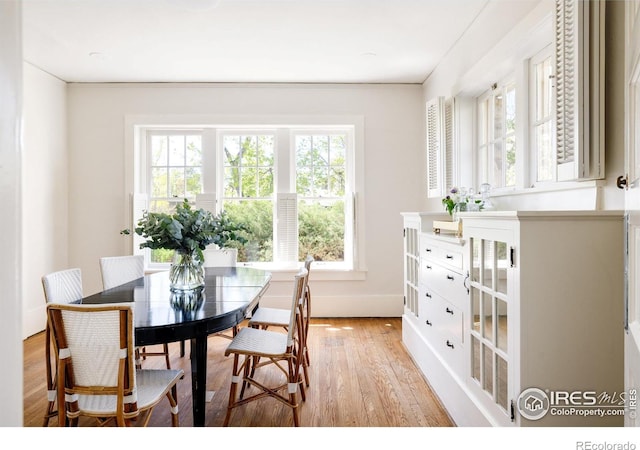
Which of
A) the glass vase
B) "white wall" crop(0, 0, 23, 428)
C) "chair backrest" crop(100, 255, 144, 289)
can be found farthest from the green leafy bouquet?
"white wall" crop(0, 0, 23, 428)

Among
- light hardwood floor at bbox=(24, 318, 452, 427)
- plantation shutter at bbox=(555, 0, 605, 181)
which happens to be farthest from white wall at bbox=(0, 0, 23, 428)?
plantation shutter at bbox=(555, 0, 605, 181)

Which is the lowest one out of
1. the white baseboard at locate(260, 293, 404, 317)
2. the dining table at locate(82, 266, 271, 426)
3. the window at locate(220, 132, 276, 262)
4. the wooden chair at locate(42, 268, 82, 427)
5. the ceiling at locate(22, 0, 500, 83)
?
the white baseboard at locate(260, 293, 404, 317)

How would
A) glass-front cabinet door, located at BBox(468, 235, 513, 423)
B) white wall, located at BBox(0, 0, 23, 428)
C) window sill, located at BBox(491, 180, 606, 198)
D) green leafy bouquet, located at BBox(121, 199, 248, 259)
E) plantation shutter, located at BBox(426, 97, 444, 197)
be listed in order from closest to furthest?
1. white wall, located at BBox(0, 0, 23, 428)
2. glass-front cabinet door, located at BBox(468, 235, 513, 423)
3. window sill, located at BBox(491, 180, 606, 198)
4. green leafy bouquet, located at BBox(121, 199, 248, 259)
5. plantation shutter, located at BBox(426, 97, 444, 197)

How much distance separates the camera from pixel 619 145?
1.73 metres

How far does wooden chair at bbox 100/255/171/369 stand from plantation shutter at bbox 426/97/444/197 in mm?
2820

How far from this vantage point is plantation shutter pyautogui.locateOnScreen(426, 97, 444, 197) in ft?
12.7

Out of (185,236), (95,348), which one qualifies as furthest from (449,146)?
(95,348)

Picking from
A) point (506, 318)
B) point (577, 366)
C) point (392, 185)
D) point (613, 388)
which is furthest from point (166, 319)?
point (392, 185)

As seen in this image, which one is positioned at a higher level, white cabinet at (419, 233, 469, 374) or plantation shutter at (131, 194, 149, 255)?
plantation shutter at (131, 194, 149, 255)

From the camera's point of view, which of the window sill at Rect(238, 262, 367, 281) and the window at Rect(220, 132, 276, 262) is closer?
the window sill at Rect(238, 262, 367, 281)

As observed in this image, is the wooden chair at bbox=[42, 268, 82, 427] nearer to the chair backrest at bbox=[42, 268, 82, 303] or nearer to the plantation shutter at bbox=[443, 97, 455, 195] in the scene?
the chair backrest at bbox=[42, 268, 82, 303]

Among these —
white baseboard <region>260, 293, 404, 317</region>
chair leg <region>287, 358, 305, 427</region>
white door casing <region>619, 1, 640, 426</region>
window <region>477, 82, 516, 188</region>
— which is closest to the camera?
white door casing <region>619, 1, 640, 426</region>

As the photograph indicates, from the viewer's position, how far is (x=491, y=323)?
1884mm

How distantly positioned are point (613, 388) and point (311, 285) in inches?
136
